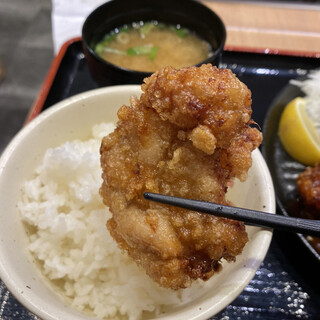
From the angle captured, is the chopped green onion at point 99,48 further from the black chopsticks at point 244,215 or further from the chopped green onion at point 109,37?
the black chopsticks at point 244,215

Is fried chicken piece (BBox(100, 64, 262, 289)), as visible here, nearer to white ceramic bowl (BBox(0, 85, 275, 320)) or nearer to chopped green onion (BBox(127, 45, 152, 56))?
white ceramic bowl (BBox(0, 85, 275, 320))

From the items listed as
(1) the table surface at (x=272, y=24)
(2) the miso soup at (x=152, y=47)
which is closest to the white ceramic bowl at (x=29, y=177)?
(2) the miso soup at (x=152, y=47)

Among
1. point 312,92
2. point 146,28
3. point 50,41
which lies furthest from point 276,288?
point 50,41

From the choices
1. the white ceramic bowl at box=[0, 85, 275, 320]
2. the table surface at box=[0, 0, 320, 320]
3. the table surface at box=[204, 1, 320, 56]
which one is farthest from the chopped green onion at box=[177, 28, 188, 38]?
the white ceramic bowl at box=[0, 85, 275, 320]

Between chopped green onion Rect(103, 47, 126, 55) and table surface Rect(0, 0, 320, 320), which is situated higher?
chopped green onion Rect(103, 47, 126, 55)

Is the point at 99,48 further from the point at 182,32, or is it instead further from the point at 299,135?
the point at 299,135
